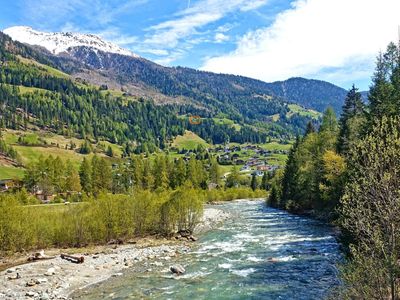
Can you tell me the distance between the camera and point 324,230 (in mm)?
58562

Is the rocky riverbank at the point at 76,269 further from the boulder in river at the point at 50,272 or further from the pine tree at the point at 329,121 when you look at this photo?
the pine tree at the point at 329,121

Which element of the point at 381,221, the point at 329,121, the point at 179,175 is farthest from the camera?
the point at 179,175

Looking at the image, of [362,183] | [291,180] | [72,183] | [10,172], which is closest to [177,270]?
[362,183]

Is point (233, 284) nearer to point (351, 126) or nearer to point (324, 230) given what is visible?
point (324, 230)

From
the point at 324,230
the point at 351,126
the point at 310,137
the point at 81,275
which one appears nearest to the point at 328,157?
the point at 351,126

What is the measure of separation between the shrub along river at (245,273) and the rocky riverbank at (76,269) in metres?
2.29

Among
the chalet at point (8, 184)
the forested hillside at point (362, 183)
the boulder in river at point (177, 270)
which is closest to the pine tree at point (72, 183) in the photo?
the chalet at point (8, 184)

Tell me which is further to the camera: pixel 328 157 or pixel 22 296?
pixel 328 157

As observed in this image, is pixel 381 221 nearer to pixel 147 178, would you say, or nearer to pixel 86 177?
pixel 147 178

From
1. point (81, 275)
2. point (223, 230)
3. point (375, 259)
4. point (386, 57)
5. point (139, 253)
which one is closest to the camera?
point (375, 259)

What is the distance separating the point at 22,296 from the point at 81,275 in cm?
755

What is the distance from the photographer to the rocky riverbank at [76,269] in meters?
32.3

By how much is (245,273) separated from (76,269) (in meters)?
17.8

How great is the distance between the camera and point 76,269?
Result: 39.5 metres
